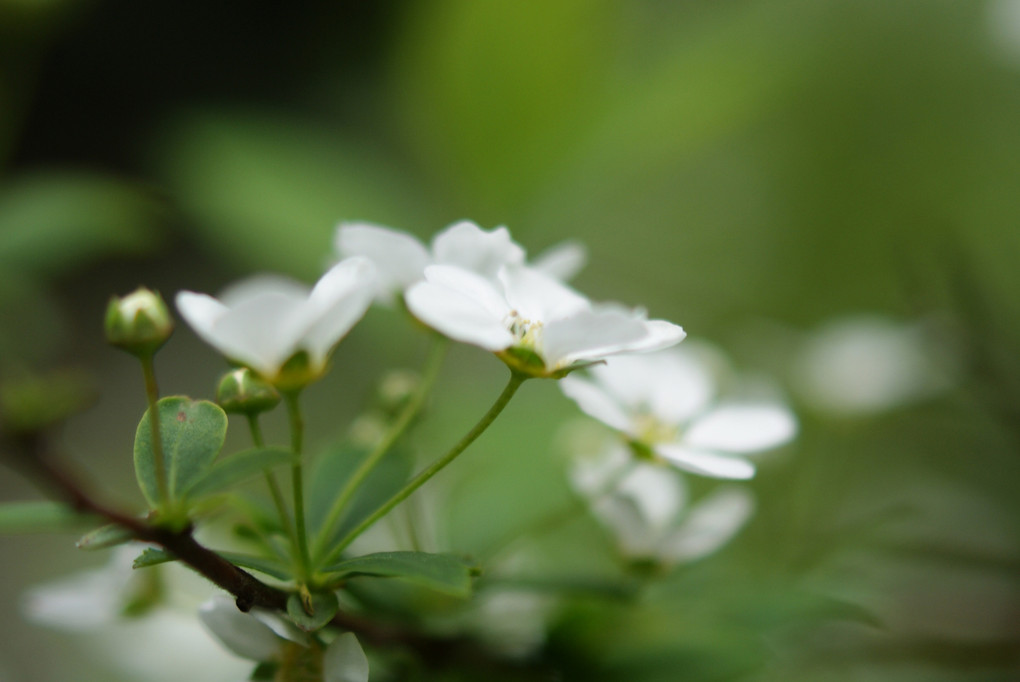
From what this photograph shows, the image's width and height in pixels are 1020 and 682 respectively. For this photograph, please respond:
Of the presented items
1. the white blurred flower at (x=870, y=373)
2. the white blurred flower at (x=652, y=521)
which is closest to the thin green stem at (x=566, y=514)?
the white blurred flower at (x=652, y=521)

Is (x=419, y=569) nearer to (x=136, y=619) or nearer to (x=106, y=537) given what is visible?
(x=106, y=537)

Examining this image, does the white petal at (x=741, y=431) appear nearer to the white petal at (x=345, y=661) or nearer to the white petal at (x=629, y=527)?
the white petal at (x=629, y=527)

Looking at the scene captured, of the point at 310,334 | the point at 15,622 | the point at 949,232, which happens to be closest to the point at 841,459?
the point at 949,232

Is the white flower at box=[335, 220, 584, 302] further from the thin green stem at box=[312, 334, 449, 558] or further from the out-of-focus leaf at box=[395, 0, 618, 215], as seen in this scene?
the out-of-focus leaf at box=[395, 0, 618, 215]

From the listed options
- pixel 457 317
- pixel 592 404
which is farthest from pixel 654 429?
pixel 457 317

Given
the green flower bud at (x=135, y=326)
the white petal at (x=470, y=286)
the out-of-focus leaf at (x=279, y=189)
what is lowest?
the green flower bud at (x=135, y=326)

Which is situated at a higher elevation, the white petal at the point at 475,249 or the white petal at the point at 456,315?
the white petal at the point at 475,249

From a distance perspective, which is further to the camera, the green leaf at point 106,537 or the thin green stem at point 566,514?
the thin green stem at point 566,514

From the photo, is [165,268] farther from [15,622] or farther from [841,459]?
[841,459]
